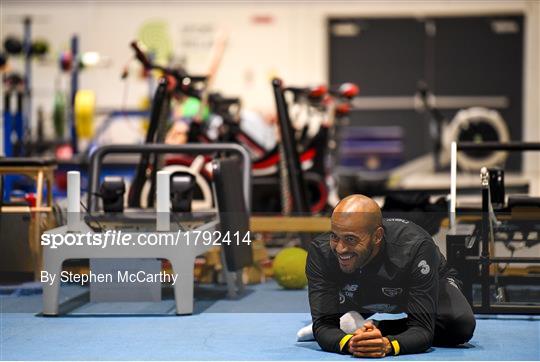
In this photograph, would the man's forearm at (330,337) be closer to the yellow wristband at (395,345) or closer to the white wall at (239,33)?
the yellow wristband at (395,345)

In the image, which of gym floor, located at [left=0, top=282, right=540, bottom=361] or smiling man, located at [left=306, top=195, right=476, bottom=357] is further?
gym floor, located at [left=0, top=282, right=540, bottom=361]

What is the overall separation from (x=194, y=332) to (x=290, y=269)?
4.04 ft

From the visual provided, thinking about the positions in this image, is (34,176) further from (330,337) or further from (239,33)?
(239,33)

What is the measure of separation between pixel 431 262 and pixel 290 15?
9.90 meters

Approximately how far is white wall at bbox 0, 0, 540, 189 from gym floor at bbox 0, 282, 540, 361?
8220 millimetres

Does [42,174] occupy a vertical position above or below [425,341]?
above

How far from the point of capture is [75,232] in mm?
5172

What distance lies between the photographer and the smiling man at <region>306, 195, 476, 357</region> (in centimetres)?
405

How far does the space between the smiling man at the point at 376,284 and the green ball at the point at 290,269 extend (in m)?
1.48

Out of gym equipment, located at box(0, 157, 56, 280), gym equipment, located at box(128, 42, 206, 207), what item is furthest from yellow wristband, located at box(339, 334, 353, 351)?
gym equipment, located at box(128, 42, 206, 207)

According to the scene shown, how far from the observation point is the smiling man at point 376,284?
405 centimetres

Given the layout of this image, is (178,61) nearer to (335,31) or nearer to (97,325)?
(335,31)

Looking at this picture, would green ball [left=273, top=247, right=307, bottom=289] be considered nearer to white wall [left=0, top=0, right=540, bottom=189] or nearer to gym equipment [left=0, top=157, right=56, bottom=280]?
gym equipment [left=0, top=157, right=56, bottom=280]

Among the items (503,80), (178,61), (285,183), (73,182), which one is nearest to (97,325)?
(73,182)
